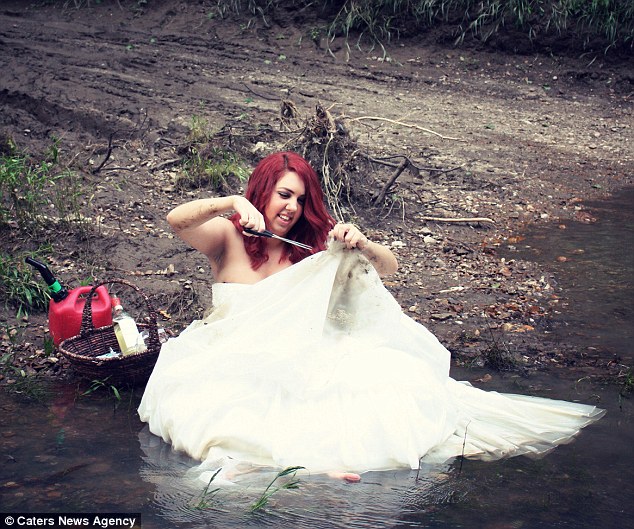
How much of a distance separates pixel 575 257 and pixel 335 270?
318 centimetres

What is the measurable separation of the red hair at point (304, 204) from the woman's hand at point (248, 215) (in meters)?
0.25

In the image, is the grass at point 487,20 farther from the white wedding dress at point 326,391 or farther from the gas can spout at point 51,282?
the white wedding dress at point 326,391

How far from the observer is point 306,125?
6.66 m

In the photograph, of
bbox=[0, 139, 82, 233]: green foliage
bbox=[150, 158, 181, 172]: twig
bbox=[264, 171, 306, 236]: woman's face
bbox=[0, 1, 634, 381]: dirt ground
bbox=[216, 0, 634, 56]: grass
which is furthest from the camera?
bbox=[216, 0, 634, 56]: grass

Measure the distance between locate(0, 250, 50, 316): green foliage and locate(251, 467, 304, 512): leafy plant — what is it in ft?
7.66

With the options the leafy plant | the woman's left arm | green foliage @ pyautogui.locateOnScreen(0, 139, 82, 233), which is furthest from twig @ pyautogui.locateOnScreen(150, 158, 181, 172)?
the leafy plant

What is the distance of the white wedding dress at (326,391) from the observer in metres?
3.36

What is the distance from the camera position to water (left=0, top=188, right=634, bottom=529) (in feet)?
10.1

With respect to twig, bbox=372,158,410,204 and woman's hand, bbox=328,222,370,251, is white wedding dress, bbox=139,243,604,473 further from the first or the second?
twig, bbox=372,158,410,204

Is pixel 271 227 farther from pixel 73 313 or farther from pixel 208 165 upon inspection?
pixel 208 165

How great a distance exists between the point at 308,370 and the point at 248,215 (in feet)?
2.30

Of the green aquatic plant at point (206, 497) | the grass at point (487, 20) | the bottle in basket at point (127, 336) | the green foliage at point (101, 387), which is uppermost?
the grass at point (487, 20)

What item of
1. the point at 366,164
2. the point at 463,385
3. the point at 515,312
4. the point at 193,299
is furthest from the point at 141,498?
the point at 366,164

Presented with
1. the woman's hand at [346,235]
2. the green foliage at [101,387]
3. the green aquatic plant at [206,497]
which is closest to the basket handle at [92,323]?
A: the green foliage at [101,387]
